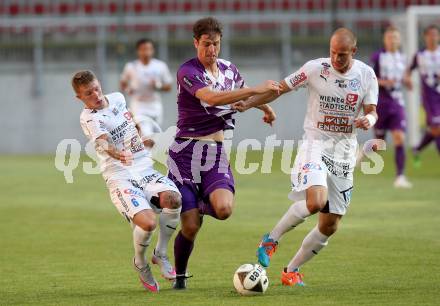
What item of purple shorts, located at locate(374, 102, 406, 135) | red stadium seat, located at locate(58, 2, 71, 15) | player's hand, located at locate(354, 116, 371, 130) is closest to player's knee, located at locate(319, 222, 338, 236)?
player's hand, located at locate(354, 116, 371, 130)

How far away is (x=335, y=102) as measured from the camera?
351 inches

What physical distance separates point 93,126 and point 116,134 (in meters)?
0.23

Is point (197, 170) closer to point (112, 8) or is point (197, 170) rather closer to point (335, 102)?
point (335, 102)

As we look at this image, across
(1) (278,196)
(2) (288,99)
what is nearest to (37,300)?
(1) (278,196)

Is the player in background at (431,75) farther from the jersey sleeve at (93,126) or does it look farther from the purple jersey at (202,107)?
the jersey sleeve at (93,126)

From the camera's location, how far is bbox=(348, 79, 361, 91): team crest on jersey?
891 cm

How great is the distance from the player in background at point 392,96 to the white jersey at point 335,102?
8364 millimetres

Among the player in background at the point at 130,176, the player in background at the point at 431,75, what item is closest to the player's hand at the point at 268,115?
the player in background at the point at 130,176

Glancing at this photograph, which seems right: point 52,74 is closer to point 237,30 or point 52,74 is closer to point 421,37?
point 237,30

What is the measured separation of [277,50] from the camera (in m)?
29.4

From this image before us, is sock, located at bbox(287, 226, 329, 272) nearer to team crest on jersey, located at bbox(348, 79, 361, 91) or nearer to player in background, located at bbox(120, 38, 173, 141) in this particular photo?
team crest on jersey, located at bbox(348, 79, 361, 91)

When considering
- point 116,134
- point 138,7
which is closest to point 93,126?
point 116,134

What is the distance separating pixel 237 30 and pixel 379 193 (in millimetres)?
13500

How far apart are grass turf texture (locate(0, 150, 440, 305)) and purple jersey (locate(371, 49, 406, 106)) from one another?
4.73 feet
